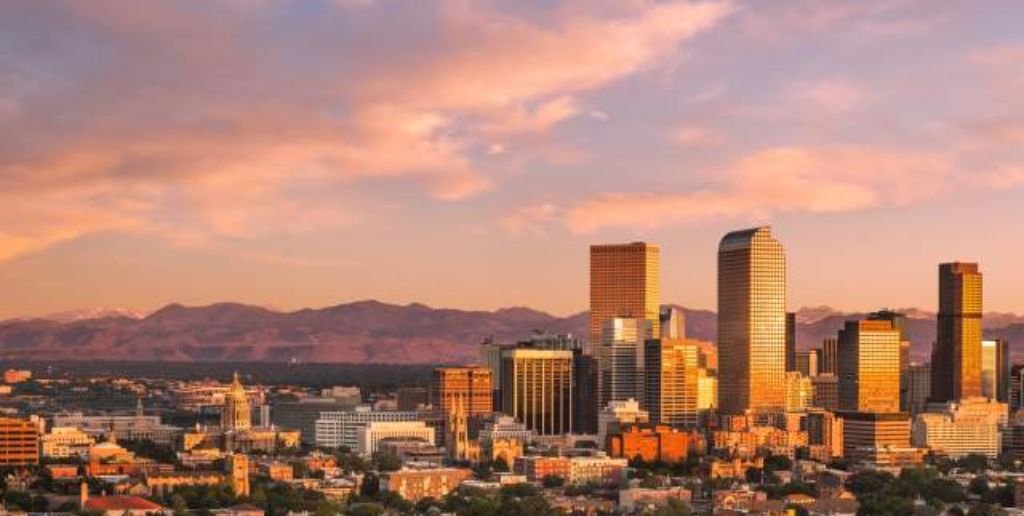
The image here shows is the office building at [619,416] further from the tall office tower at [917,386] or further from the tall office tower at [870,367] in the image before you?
the tall office tower at [917,386]

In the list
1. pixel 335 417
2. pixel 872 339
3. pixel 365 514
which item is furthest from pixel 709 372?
pixel 365 514

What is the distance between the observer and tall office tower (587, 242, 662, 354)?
501 ft

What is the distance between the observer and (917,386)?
525 ft

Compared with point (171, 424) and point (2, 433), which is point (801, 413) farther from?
point (2, 433)

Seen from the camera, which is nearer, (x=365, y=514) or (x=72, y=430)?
(x=365, y=514)

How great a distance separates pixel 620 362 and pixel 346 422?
21.3 meters

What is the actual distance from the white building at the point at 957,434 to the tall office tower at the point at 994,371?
103 feet

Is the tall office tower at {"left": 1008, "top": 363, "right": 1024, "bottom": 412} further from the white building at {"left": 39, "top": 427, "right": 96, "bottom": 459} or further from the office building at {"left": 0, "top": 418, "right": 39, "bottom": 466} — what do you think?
the office building at {"left": 0, "top": 418, "right": 39, "bottom": 466}

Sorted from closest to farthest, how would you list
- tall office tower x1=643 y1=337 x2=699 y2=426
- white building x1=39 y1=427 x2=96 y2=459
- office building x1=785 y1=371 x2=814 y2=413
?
white building x1=39 y1=427 x2=96 y2=459 → tall office tower x1=643 y1=337 x2=699 y2=426 → office building x1=785 y1=371 x2=814 y2=413

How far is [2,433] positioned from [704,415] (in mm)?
54244

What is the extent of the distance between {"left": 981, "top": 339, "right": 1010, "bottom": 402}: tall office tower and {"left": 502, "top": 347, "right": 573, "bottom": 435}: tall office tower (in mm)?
37933

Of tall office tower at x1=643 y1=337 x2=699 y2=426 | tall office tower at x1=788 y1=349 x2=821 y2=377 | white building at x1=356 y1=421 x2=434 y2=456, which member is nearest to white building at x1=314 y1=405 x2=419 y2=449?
white building at x1=356 y1=421 x2=434 y2=456

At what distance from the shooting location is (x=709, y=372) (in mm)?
150250

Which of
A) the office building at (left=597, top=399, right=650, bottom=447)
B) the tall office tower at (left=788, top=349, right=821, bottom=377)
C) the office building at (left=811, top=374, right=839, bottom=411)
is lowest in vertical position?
the office building at (left=597, top=399, right=650, bottom=447)
